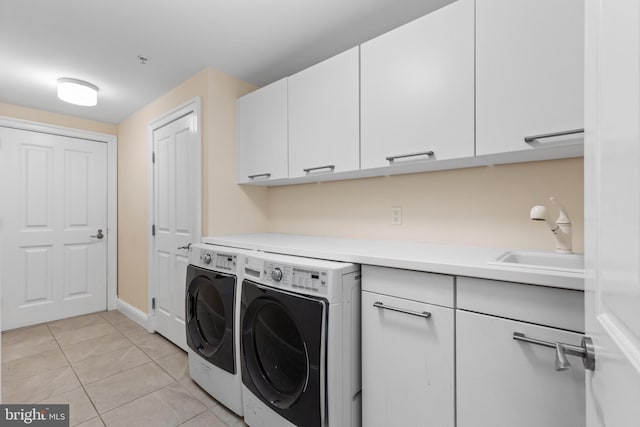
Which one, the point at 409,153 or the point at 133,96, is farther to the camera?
the point at 133,96

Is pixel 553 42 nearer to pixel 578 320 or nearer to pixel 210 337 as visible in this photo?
pixel 578 320

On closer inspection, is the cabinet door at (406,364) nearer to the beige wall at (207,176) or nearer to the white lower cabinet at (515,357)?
the white lower cabinet at (515,357)

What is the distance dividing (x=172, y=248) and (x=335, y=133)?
1.88 meters

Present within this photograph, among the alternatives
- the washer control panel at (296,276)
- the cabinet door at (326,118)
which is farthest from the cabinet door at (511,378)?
the cabinet door at (326,118)

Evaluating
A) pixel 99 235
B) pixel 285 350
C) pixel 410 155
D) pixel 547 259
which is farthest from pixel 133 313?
pixel 547 259

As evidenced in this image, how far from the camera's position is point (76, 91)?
2482 millimetres

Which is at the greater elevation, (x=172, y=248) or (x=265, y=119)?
(x=265, y=119)

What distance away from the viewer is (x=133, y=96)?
284cm

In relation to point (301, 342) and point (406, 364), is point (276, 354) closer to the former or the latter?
point (301, 342)

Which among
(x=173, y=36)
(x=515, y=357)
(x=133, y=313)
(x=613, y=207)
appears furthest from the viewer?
(x=133, y=313)

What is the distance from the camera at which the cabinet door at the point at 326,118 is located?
1729 millimetres

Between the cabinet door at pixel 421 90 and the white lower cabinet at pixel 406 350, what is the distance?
66 centimetres

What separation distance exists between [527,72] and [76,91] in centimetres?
324

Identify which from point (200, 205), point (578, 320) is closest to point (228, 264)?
point (200, 205)
